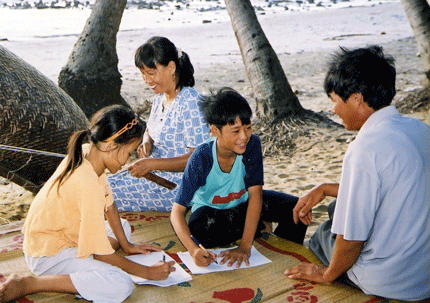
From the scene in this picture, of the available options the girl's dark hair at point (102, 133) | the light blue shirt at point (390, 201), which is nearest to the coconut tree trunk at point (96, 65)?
the girl's dark hair at point (102, 133)

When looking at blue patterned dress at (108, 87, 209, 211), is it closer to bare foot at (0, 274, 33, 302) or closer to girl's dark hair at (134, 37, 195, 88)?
girl's dark hair at (134, 37, 195, 88)

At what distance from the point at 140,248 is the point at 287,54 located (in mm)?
10117

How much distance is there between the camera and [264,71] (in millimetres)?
5910

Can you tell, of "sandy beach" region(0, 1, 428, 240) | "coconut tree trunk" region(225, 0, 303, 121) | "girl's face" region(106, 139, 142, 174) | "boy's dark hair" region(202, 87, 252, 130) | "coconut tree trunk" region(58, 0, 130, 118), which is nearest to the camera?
"girl's face" region(106, 139, 142, 174)

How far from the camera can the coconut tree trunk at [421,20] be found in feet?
20.0

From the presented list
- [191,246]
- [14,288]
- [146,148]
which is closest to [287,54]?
[146,148]

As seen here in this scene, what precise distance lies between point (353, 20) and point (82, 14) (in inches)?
439

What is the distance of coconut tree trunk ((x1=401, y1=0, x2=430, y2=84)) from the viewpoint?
20.0 ft

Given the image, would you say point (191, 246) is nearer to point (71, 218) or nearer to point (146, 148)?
point (71, 218)

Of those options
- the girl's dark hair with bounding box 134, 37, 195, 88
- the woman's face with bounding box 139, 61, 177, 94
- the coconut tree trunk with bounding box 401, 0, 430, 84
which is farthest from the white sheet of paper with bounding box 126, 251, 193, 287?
the coconut tree trunk with bounding box 401, 0, 430, 84

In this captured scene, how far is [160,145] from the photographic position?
324 centimetres

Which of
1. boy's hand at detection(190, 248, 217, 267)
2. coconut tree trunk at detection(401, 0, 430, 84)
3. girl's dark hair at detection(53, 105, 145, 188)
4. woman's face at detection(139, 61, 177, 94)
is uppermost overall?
coconut tree trunk at detection(401, 0, 430, 84)

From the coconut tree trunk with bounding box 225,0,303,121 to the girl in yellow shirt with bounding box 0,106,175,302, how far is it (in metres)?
3.76

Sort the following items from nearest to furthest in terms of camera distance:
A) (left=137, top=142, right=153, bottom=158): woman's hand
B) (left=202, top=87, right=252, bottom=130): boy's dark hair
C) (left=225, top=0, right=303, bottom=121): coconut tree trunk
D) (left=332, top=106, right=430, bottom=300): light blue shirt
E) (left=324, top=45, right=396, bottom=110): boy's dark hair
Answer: (left=332, top=106, right=430, bottom=300): light blue shirt < (left=324, top=45, right=396, bottom=110): boy's dark hair < (left=202, top=87, right=252, bottom=130): boy's dark hair < (left=137, top=142, right=153, bottom=158): woman's hand < (left=225, top=0, right=303, bottom=121): coconut tree trunk
